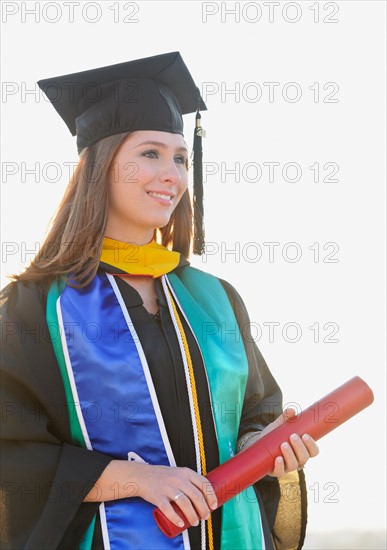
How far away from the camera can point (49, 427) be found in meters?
2.34

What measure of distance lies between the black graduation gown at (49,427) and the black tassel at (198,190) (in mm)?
493

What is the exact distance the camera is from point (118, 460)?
7.53 feet

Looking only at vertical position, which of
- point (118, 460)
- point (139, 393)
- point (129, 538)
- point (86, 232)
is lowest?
point (129, 538)

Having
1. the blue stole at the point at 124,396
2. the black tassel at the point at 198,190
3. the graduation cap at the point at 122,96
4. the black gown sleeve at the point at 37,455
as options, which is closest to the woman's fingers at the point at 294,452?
the blue stole at the point at 124,396

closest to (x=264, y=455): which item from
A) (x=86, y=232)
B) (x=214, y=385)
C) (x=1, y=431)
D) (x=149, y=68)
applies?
(x=214, y=385)

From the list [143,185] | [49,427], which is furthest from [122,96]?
[49,427]

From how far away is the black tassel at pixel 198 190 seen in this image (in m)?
3.04

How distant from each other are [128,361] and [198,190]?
0.89m

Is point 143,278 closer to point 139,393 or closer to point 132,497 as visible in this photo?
point 139,393

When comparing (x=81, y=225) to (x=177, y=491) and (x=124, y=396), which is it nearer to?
(x=124, y=396)

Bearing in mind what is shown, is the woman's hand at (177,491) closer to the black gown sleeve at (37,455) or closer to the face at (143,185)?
the black gown sleeve at (37,455)

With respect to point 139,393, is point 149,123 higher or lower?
higher

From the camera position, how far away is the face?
2.66 meters

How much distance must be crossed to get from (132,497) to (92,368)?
385mm
